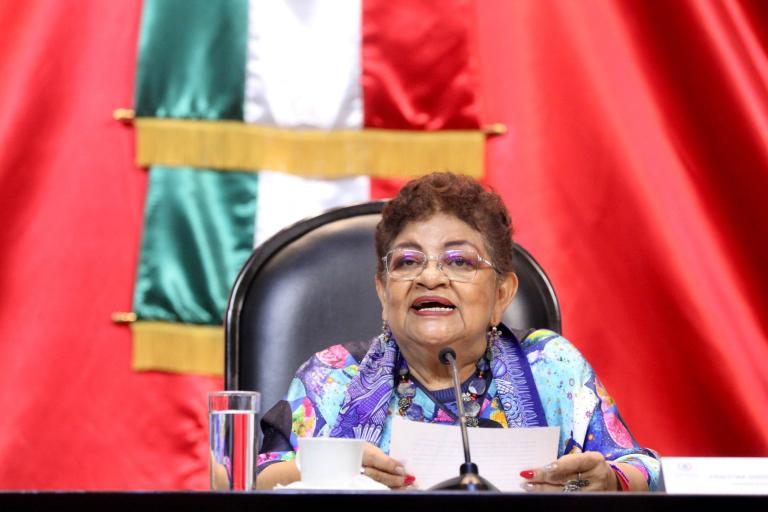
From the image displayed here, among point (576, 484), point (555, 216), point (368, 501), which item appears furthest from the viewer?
point (555, 216)

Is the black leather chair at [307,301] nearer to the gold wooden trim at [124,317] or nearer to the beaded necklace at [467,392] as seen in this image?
the beaded necklace at [467,392]

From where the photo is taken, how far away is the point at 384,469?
55.2 inches

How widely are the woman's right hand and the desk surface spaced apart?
56 cm

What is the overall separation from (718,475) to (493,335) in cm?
85

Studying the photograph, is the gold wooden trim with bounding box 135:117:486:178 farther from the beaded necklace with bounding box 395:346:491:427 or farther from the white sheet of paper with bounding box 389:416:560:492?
the white sheet of paper with bounding box 389:416:560:492

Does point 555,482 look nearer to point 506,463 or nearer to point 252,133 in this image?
point 506,463

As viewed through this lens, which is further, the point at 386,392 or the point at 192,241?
the point at 192,241

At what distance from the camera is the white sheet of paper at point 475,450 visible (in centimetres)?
144

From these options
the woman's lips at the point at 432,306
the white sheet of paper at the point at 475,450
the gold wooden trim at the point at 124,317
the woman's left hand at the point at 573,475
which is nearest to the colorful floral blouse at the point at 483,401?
the woman's lips at the point at 432,306

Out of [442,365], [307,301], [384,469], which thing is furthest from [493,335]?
[384,469]

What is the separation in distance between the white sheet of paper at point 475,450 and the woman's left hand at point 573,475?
0.08 ft

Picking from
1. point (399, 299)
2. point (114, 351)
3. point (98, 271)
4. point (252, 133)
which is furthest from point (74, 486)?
point (399, 299)

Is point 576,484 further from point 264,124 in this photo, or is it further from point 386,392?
point 264,124

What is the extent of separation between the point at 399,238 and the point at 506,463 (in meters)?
0.59
